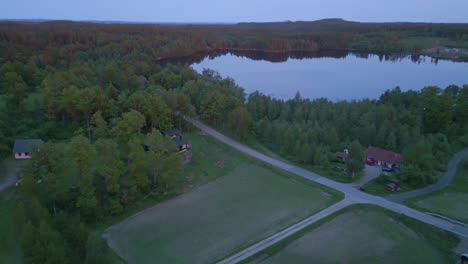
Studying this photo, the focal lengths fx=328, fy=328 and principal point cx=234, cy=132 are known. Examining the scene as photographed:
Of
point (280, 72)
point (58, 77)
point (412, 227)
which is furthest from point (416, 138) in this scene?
point (280, 72)

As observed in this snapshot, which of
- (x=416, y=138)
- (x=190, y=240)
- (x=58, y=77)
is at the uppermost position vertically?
(x=58, y=77)

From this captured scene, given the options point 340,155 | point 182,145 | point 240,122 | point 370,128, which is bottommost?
point 340,155

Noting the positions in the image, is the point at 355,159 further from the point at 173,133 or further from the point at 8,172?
the point at 8,172

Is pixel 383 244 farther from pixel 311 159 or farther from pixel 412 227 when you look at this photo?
pixel 311 159

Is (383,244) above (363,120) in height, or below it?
below

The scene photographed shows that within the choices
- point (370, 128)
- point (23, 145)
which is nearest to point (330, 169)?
point (370, 128)

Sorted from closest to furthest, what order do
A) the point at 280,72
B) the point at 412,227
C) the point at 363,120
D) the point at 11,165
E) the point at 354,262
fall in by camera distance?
1. the point at 354,262
2. the point at 412,227
3. the point at 11,165
4. the point at 363,120
5. the point at 280,72
